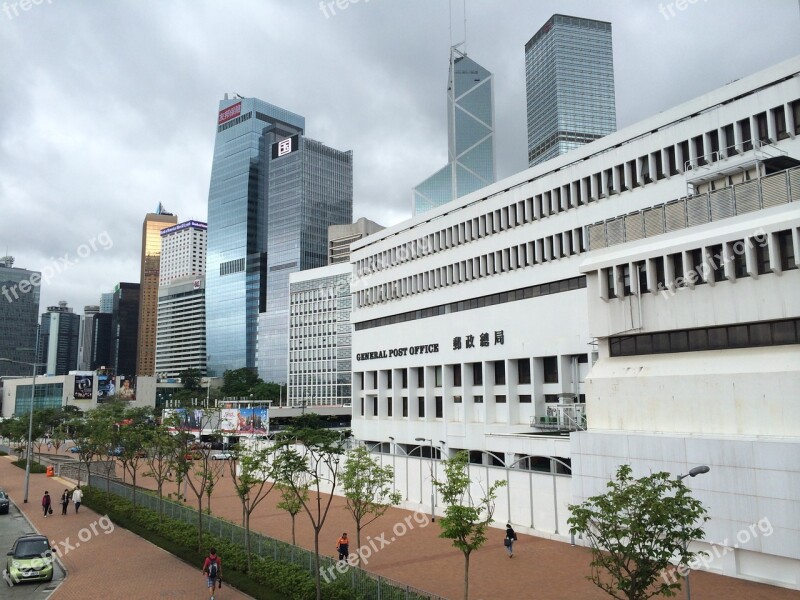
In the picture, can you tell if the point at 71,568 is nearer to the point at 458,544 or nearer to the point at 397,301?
the point at 458,544

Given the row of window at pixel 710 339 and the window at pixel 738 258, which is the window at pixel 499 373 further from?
the window at pixel 738 258

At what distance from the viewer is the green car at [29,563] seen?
2459 centimetres

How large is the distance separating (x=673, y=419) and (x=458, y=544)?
1343 cm

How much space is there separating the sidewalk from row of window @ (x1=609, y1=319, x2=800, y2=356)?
20673mm

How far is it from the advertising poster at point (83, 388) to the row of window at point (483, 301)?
91.6 meters

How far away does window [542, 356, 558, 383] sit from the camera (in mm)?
53719

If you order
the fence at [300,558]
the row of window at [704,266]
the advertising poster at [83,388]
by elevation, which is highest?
the row of window at [704,266]

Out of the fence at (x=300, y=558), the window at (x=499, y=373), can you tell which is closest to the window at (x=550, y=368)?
the window at (x=499, y=373)

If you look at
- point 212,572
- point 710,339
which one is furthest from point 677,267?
point 212,572

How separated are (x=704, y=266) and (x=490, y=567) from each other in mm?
16030

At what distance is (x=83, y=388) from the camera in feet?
467

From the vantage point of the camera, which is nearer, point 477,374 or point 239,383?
point 477,374

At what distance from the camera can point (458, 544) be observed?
19.7 m

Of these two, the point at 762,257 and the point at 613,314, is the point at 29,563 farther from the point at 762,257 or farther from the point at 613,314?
the point at 762,257
